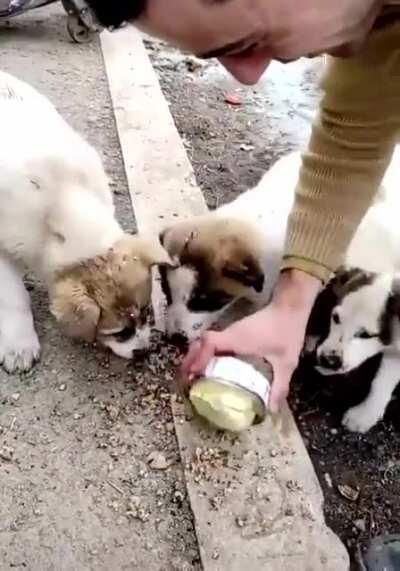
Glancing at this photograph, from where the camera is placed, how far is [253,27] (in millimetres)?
1203

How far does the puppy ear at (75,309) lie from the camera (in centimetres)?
206

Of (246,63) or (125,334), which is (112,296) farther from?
(246,63)

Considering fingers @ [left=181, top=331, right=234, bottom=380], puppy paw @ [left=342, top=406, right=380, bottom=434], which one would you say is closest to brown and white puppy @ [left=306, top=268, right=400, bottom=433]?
puppy paw @ [left=342, top=406, right=380, bottom=434]

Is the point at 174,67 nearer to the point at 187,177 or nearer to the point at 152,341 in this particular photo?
the point at 187,177

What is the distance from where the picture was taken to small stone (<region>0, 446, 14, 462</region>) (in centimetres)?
193

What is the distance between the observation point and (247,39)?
121cm

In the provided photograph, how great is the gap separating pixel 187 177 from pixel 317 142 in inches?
36.1

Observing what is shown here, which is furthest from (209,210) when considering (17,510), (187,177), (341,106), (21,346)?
(17,510)

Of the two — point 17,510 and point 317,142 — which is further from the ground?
point 317,142

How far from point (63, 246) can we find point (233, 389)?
2.33ft

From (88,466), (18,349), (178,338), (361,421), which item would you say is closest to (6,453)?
(88,466)

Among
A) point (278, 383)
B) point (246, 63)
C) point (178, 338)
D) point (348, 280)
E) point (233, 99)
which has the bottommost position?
point (233, 99)

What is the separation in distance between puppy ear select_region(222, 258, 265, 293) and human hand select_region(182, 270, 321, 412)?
1.23ft

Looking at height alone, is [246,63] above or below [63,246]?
above
